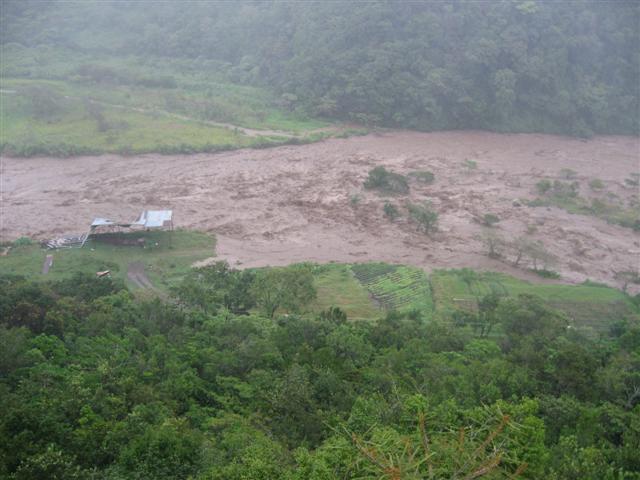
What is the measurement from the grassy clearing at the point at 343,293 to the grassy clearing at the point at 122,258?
5829mm

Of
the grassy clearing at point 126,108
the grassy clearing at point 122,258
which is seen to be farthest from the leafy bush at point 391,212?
the grassy clearing at point 126,108

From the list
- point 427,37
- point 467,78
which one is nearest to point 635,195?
point 467,78

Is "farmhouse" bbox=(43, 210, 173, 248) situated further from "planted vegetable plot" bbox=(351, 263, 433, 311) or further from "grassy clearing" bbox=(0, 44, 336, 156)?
"grassy clearing" bbox=(0, 44, 336, 156)

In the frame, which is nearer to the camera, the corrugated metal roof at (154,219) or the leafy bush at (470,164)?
the corrugated metal roof at (154,219)

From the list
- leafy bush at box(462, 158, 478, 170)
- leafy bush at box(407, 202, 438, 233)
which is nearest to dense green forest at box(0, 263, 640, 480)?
leafy bush at box(407, 202, 438, 233)

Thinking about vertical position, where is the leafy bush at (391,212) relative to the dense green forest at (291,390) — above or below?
below

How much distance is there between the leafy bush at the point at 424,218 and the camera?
1212 inches

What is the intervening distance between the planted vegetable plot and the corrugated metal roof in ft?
30.6

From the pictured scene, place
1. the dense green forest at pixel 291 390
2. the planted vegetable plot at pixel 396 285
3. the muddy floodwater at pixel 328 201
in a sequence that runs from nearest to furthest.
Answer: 1. the dense green forest at pixel 291 390
2. the planted vegetable plot at pixel 396 285
3. the muddy floodwater at pixel 328 201

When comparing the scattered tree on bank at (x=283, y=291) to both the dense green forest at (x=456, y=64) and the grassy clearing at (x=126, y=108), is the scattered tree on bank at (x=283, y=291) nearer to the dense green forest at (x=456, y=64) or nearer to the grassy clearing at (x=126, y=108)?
the grassy clearing at (x=126, y=108)

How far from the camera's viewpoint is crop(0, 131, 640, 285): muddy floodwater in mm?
29359

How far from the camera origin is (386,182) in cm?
3562

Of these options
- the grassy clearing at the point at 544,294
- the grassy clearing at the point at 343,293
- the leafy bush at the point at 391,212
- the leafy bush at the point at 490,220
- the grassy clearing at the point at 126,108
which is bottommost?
the grassy clearing at the point at 544,294

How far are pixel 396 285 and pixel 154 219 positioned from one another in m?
11.9
